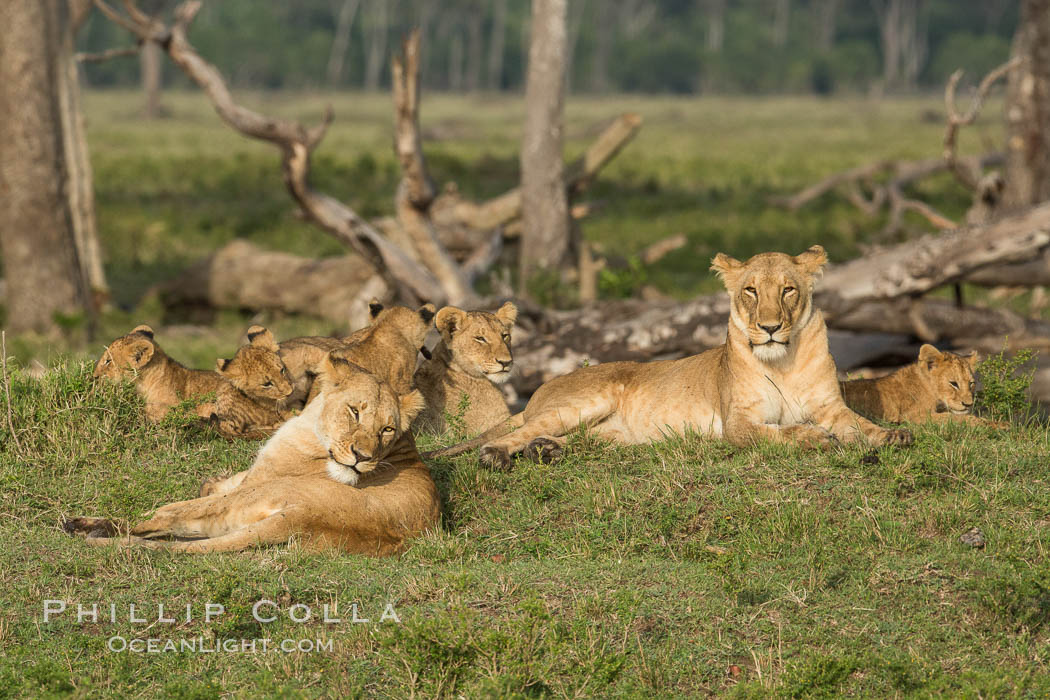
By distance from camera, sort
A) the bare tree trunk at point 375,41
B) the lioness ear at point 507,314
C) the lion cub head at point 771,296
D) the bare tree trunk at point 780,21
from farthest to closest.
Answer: the bare tree trunk at point 780,21 < the bare tree trunk at point 375,41 < the lioness ear at point 507,314 < the lion cub head at point 771,296

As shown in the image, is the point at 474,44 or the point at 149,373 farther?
the point at 474,44

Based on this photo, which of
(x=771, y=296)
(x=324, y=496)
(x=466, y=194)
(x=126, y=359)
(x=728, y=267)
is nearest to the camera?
(x=324, y=496)

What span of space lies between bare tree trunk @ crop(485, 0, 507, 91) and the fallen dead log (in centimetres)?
9053

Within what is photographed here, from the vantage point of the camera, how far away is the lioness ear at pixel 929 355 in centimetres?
779

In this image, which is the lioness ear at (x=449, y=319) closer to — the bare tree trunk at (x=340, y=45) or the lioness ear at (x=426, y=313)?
the lioness ear at (x=426, y=313)

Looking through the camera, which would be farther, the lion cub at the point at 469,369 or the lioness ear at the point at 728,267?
the lion cub at the point at 469,369

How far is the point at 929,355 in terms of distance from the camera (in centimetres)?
782

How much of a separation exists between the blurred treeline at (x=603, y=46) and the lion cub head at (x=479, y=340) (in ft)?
308

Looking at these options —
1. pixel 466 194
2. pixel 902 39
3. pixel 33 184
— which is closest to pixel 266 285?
pixel 33 184

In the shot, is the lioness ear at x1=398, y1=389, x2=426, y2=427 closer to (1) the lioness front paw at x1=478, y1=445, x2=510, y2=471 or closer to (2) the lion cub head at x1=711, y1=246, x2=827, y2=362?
(1) the lioness front paw at x1=478, y1=445, x2=510, y2=471

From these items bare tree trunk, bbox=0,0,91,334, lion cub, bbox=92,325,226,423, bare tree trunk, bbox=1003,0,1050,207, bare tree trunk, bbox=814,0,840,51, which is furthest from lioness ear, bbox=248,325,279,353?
bare tree trunk, bbox=814,0,840,51

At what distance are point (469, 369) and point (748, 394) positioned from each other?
6.70 feet

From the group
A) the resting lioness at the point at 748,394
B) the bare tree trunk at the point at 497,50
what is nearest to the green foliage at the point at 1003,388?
the resting lioness at the point at 748,394

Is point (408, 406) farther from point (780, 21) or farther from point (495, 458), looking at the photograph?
point (780, 21)
